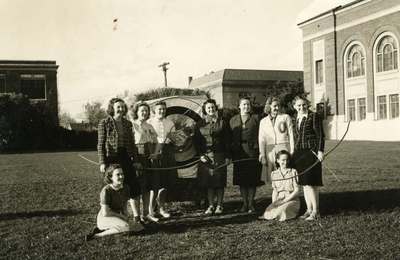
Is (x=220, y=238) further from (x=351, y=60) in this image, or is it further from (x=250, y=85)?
(x=250, y=85)

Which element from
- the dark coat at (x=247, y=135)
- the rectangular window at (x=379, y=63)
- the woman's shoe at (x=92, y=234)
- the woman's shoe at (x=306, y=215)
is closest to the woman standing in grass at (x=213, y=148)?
the dark coat at (x=247, y=135)

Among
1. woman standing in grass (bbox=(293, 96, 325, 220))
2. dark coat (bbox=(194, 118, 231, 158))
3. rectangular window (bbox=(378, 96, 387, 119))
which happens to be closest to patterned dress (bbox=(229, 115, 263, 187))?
dark coat (bbox=(194, 118, 231, 158))

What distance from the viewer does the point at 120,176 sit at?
6.66m

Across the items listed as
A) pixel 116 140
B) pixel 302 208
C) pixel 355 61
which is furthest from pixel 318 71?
pixel 116 140

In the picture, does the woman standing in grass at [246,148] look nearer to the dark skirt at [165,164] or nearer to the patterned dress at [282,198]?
the patterned dress at [282,198]

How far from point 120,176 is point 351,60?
33.4 meters

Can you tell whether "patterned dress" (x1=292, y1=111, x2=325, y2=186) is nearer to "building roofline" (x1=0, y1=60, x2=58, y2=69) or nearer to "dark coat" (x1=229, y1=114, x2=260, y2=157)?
"dark coat" (x1=229, y1=114, x2=260, y2=157)

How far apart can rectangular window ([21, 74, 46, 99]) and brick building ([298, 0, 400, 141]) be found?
2552 centimetres

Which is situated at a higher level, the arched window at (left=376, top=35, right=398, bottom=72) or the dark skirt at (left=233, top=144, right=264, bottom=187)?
the arched window at (left=376, top=35, right=398, bottom=72)

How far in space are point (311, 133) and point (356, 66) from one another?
3123 cm

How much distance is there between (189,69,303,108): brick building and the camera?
58.4 m

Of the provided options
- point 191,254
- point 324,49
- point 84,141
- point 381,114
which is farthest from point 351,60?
point 191,254

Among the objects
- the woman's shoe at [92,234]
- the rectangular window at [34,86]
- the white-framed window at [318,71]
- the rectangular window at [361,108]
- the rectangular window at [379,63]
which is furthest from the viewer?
the rectangular window at [34,86]

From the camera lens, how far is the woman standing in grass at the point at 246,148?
8.02m
